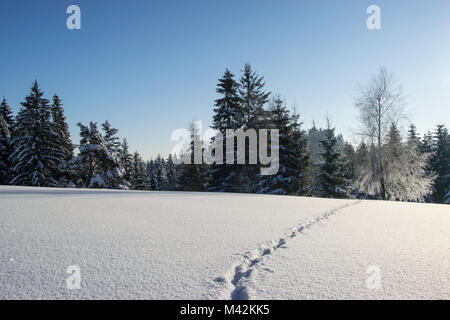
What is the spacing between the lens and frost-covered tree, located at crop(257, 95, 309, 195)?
59.3ft

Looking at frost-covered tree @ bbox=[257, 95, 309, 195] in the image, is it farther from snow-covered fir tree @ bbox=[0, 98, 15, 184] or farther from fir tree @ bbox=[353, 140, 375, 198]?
snow-covered fir tree @ bbox=[0, 98, 15, 184]

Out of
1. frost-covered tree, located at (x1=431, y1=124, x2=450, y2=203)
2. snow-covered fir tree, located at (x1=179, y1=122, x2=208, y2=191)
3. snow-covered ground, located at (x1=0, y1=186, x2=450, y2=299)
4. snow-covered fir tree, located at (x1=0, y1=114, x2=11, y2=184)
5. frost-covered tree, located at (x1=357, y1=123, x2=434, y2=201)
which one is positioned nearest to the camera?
snow-covered ground, located at (x1=0, y1=186, x2=450, y2=299)

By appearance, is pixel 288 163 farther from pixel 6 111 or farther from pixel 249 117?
pixel 6 111

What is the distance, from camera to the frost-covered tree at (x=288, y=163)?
59.3ft

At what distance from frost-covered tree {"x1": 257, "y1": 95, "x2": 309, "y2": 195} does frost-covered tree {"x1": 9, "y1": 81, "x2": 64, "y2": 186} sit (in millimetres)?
18885

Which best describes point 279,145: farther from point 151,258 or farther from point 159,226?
point 151,258

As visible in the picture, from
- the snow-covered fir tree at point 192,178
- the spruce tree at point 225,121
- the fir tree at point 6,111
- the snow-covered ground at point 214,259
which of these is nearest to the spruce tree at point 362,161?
the spruce tree at point 225,121

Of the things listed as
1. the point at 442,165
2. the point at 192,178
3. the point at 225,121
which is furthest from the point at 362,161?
the point at 442,165

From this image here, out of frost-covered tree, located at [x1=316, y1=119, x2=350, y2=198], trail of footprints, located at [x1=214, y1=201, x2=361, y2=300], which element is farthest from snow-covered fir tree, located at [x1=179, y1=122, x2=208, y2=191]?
trail of footprints, located at [x1=214, y1=201, x2=361, y2=300]

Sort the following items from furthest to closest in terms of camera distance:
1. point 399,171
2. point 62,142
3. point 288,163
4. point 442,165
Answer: point 442,165 < point 62,142 < point 288,163 < point 399,171

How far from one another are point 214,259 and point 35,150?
76.9 ft

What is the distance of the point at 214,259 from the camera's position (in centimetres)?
233
